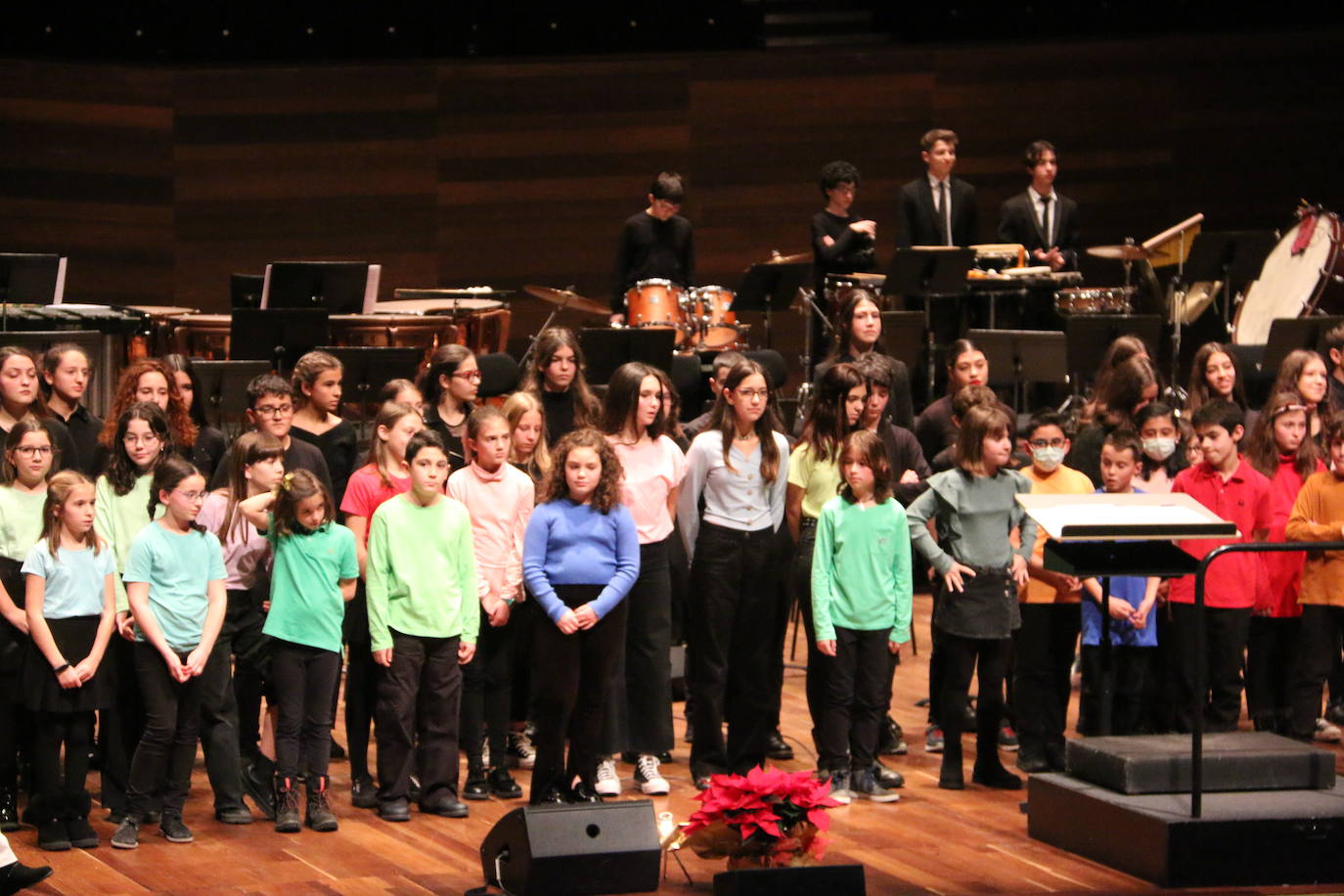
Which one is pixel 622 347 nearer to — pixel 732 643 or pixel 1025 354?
pixel 1025 354

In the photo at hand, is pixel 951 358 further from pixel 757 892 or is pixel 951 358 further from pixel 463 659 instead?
pixel 757 892

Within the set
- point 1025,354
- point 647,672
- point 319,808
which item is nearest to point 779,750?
point 647,672

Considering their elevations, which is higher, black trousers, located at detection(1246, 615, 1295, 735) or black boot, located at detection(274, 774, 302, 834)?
black trousers, located at detection(1246, 615, 1295, 735)

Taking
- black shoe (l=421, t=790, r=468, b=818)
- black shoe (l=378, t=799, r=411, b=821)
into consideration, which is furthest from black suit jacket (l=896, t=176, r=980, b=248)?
black shoe (l=378, t=799, r=411, b=821)

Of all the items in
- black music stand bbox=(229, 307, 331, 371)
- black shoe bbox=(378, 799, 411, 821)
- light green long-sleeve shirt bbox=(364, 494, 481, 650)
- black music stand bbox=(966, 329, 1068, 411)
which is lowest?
black shoe bbox=(378, 799, 411, 821)

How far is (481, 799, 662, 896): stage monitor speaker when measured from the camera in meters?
4.75

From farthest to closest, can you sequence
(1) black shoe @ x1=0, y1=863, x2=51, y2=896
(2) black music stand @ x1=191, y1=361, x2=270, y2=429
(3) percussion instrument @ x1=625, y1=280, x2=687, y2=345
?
1. (3) percussion instrument @ x1=625, y1=280, x2=687, y2=345
2. (2) black music stand @ x1=191, y1=361, x2=270, y2=429
3. (1) black shoe @ x1=0, y1=863, x2=51, y2=896

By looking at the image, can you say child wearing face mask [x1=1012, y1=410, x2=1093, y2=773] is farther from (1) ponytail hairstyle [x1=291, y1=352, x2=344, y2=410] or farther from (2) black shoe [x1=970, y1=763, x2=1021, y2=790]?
(1) ponytail hairstyle [x1=291, y1=352, x2=344, y2=410]

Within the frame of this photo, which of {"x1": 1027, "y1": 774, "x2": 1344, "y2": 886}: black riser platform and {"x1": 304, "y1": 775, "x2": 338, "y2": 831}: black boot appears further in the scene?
{"x1": 304, "y1": 775, "x2": 338, "y2": 831}: black boot

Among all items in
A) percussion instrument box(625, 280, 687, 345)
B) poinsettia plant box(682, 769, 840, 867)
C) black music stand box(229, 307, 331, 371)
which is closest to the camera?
poinsettia plant box(682, 769, 840, 867)

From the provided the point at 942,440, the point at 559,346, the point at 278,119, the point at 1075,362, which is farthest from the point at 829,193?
the point at 278,119

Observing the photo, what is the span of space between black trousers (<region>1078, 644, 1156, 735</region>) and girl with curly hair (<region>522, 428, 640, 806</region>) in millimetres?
1715

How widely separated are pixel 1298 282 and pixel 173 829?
23.5 feet

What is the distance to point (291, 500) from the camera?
225 inches
